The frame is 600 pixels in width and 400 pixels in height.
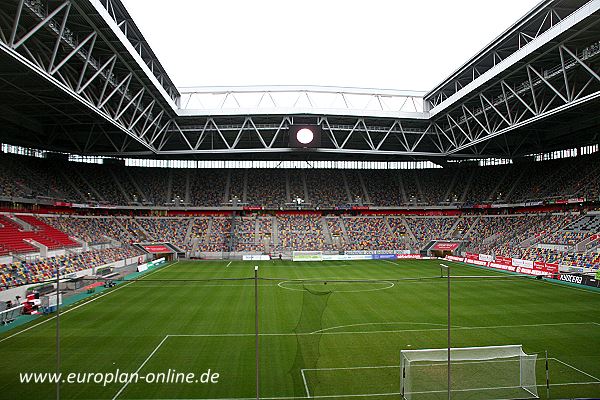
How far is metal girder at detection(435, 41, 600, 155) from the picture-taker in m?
27.9

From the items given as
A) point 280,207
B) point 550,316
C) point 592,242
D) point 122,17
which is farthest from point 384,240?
point 122,17

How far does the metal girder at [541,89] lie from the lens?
1099 inches

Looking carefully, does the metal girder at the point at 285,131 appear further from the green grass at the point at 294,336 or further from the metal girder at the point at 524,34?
the green grass at the point at 294,336

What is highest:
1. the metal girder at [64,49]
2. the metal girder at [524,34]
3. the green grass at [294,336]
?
the metal girder at [524,34]

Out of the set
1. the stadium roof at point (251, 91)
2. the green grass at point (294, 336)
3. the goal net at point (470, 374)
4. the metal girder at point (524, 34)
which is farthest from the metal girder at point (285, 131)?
the goal net at point (470, 374)

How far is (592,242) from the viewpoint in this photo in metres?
37.8

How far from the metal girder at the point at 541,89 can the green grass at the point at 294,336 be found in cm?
1392

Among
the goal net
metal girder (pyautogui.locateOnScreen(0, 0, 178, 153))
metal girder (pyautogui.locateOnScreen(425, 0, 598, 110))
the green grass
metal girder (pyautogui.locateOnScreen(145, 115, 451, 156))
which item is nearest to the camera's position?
the goal net

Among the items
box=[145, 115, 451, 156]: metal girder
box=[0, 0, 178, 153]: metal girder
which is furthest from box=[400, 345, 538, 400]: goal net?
box=[145, 115, 451, 156]: metal girder

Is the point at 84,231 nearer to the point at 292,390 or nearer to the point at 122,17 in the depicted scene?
the point at 122,17

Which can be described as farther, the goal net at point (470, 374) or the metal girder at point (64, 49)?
the metal girder at point (64, 49)

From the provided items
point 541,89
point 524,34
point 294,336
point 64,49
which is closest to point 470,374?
point 294,336

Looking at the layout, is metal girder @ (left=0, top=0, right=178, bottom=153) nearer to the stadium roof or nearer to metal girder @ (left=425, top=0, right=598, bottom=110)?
the stadium roof

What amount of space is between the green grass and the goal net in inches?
3.8
